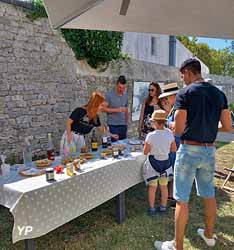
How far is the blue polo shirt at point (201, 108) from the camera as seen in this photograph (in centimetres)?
219

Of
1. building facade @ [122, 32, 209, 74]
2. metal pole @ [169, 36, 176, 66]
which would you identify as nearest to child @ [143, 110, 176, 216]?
building facade @ [122, 32, 209, 74]

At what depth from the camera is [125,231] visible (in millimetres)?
2812

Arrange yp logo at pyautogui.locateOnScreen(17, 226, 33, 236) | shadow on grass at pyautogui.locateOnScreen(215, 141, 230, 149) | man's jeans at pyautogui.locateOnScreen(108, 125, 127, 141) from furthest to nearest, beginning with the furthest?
shadow on grass at pyautogui.locateOnScreen(215, 141, 230, 149), man's jeans at pyautogui.locateOnScreen(108, 125, 127, 141), yp logo at pyautogui.locateOnScreen(17, 226, 33, 236)

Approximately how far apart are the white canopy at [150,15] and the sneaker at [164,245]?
2.04 meters

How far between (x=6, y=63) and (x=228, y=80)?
13.0m

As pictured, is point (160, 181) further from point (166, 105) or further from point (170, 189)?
point (166, 105)

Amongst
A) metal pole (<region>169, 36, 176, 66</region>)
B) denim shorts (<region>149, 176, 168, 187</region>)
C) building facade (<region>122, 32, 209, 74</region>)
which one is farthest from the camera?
metal pole (<region>169, 36, 176, 66</region>)

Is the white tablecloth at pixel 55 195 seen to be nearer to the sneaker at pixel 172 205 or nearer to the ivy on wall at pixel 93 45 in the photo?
the sneaker at pixel 172 205

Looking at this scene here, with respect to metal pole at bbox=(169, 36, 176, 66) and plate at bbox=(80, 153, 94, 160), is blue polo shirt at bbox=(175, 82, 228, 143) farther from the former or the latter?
metal pole at bbox=(169, 36, 176, 66)

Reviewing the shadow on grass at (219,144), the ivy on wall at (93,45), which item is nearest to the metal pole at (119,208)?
the ivy on wall at (93,45)

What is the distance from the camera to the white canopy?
2250 mm

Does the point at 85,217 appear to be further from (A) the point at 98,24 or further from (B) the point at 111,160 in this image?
(A) the point at 98,24

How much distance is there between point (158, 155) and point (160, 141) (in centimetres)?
17

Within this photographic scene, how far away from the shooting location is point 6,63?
4637 mm
